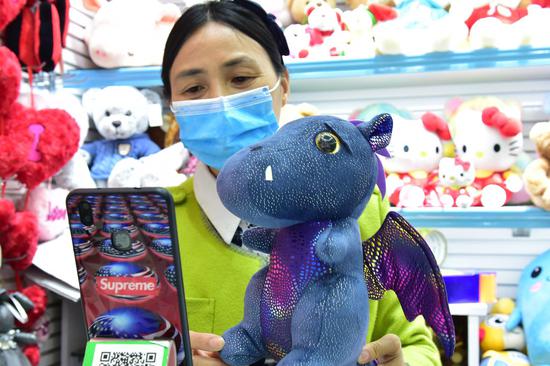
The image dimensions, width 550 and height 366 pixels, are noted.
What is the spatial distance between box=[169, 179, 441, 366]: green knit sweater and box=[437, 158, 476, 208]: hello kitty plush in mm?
985

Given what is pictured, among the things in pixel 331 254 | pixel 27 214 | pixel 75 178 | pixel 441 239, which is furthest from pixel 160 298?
pixel 441 239

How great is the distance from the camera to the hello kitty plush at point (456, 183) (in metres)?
1.76

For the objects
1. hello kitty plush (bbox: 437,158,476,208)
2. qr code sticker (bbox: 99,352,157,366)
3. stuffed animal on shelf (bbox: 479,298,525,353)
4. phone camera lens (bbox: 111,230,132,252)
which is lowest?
stuffed animal on shelf (bbox: 479,298,525,353)

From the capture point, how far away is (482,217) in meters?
1.71

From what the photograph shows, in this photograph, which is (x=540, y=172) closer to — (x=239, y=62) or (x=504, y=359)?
(x=504, y=359)

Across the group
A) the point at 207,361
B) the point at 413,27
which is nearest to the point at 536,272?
the point at 413,27

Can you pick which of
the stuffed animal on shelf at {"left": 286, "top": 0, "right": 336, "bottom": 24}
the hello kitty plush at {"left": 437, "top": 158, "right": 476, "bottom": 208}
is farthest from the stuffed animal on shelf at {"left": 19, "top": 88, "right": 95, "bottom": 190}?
the hello kitty plush at {"left": 437, "top": 158, "right": 476, "bottom": 208}

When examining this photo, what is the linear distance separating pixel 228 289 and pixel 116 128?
1.31 metres

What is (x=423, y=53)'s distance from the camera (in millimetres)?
1719

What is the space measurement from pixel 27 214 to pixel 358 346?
1.23 meters

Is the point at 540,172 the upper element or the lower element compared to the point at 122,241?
lower

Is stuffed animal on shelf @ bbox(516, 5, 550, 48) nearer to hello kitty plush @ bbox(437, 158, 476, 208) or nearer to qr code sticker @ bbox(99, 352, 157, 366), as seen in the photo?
hello kitty plush @ bbox(437, 158, 476, 208)

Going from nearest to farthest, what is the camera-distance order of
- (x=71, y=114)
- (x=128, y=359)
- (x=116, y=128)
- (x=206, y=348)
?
(x=128, y=359) < (x=206, y=348) < (x=71, y=114) < (x=116, y=128)

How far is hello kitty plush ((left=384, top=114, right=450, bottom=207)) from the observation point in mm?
1863
